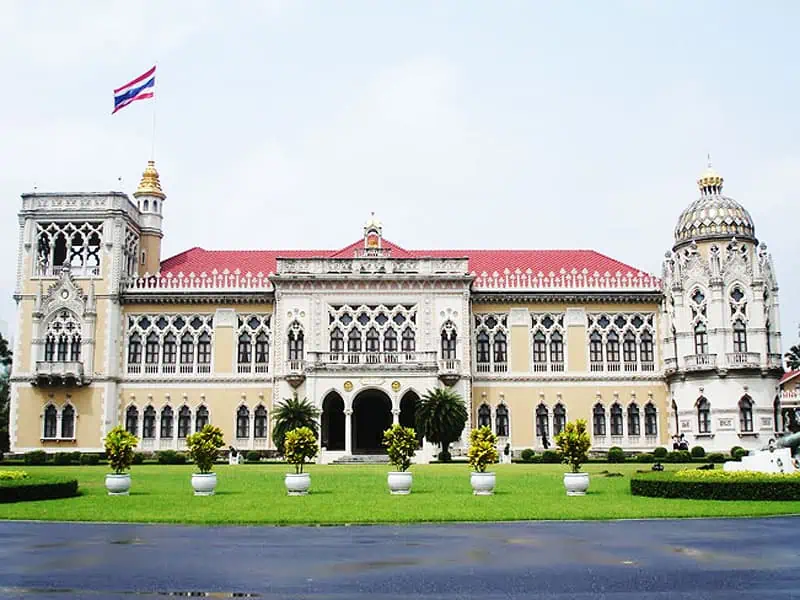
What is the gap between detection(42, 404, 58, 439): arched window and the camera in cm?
5628

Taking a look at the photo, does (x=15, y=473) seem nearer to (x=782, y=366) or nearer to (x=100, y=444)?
(x=100, y=444)

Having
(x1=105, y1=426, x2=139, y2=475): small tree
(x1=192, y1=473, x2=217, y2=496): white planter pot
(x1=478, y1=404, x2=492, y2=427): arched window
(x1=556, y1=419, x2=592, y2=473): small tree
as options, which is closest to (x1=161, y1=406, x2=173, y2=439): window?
(x1=478, y1=404, x2=492, y2=427): arched window

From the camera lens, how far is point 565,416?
2264 inches

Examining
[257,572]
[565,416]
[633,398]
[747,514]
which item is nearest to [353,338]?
[565,416]

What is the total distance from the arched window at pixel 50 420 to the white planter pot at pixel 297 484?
1356 inches

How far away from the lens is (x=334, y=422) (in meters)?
58.0

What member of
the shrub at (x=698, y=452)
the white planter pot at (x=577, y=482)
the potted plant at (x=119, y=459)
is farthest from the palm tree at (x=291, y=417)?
the white planter pot at (x=577, y=482)

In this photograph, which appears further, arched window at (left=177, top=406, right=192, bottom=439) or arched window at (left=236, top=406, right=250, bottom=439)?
arched window at (left=177, top=406, right=192, bottom=439)

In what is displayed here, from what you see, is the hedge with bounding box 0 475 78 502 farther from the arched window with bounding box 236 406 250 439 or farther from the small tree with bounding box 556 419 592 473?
the arched window with bounding box 236 406 250 439

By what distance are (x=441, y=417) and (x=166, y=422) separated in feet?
62.2

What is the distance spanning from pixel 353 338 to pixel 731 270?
75.7 feet

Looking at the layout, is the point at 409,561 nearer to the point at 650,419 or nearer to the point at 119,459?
the point at 119,459

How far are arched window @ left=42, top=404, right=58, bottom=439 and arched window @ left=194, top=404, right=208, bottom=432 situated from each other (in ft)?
27.4

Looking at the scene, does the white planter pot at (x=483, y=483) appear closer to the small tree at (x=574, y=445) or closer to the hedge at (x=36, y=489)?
the small tree at (x=574, y=445)
